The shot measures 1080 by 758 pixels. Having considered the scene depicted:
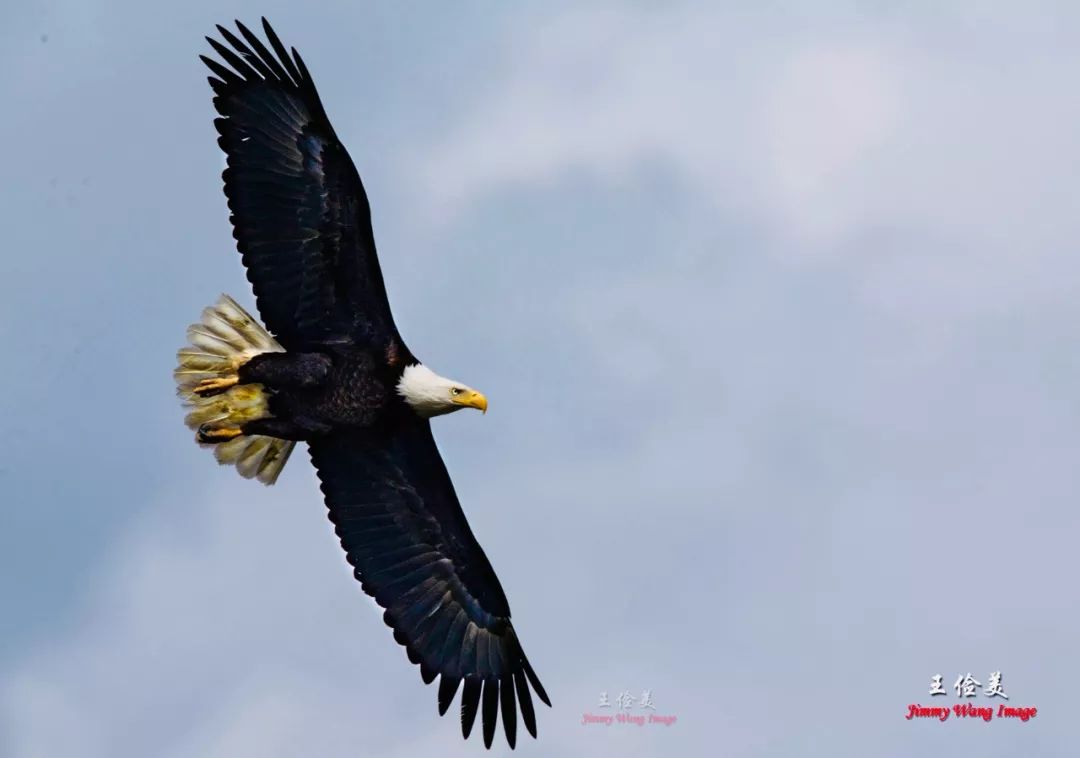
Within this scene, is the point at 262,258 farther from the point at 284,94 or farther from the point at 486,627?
the point at 486,627

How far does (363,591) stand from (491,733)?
1.40 metres

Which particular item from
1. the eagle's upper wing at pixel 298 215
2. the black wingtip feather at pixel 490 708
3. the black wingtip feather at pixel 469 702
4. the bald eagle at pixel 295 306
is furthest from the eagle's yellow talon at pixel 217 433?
the black wingtip feather at pixel 490 708

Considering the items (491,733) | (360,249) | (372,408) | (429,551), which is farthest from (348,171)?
(491,733)

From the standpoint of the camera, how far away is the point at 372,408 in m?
15.2

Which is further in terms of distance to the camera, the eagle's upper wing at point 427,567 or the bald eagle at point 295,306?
the eagle's upper wing at point 427,567

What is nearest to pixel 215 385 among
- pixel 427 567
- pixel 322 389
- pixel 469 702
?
pixel 322 389

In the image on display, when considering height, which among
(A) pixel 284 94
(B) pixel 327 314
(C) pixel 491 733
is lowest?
(C) pixel 491 733

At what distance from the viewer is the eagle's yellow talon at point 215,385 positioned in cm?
1528

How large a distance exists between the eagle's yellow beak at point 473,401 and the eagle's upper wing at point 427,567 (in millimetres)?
659

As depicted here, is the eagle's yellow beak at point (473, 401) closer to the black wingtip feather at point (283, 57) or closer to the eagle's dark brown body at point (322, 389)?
the eagle's dark brown body at point (322, 389)

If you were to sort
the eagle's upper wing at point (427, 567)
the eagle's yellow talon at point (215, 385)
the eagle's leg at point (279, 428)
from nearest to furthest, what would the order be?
the eagle's leg at point (279, 428) → the eagle's yellow talon at point (215, 385) → the eagle's upper wing at point (427, 567)

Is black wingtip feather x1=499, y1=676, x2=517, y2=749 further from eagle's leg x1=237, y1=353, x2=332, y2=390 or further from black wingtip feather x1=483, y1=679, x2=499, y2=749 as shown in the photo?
eagle's leg x1=237, y1=353, x2=332, y2=390

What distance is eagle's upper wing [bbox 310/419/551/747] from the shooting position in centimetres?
1595

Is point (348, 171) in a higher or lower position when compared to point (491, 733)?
higher
